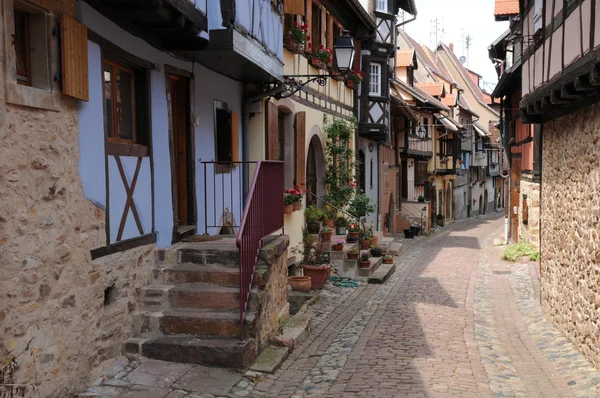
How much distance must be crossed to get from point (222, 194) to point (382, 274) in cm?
640

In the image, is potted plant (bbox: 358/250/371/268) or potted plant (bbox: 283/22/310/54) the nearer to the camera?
potted plant (bbox: 283/22/310/54)

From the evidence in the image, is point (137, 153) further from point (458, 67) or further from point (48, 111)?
point (458, 67)

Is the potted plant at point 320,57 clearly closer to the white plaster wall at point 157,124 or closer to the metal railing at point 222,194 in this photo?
the white plaster wall at point 157,124

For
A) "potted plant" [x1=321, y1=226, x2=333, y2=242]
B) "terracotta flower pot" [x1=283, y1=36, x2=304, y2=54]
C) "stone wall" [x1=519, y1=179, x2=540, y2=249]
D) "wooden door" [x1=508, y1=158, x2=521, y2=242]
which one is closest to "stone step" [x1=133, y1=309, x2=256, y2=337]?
"terracotta flower pot" [x1=283, y1=36, x2=304, y2=54]

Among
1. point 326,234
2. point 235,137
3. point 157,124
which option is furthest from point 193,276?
point 326,234

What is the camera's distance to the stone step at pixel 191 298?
668cm

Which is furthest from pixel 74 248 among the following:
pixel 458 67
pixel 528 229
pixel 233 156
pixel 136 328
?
pixel 458 67

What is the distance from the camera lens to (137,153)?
664cm

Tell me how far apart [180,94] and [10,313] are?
4.38 m

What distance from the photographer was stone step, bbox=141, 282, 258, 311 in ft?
21.9

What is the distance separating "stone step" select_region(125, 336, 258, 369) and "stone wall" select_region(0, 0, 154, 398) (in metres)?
0.38

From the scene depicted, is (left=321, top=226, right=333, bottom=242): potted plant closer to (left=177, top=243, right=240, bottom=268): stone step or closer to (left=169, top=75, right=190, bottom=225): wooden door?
(left=169, top=75, right=190, bottom=225): wooden door

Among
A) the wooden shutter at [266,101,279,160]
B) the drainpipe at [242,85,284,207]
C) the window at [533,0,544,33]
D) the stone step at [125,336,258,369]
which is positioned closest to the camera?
the stone step at [125,336,258,369]

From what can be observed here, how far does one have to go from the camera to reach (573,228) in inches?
351
